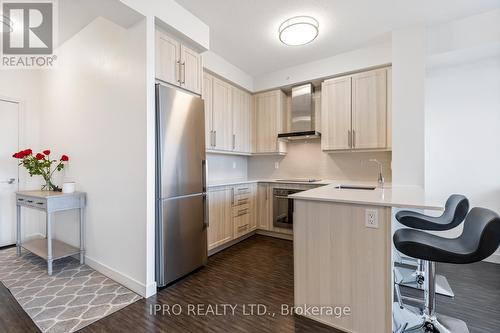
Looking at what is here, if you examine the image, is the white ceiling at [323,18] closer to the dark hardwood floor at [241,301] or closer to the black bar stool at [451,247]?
the black bar stool at [451,247]

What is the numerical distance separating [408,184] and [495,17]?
6.71 feet

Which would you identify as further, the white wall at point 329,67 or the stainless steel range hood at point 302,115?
the stainless steel range hood at point 302,115

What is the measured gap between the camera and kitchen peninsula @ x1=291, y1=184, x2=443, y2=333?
1.52m

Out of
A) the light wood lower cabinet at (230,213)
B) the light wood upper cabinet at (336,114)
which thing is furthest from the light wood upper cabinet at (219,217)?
the light wood upper cabinet at (336,114)

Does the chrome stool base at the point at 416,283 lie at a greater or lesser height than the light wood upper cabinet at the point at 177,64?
lesser

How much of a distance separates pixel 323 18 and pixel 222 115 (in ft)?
6.23

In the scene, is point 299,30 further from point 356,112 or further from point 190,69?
point 356,112

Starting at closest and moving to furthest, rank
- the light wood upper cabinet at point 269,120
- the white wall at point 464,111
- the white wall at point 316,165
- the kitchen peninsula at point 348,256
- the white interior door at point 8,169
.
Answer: the kitchen peninsula at point 348,256 < the white wall at point 464,111 < the white interior door at point 8,169 < the white wall at point 316,165 < the light wood upper cabinet at point 269,120

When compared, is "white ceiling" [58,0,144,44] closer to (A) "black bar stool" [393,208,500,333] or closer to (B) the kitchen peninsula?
(B) the kitchen peninsula

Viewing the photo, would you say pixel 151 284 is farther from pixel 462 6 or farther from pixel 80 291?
pixel 462 6

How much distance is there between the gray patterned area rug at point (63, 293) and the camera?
1.80 meters

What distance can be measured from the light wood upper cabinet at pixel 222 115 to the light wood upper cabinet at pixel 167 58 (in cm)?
114

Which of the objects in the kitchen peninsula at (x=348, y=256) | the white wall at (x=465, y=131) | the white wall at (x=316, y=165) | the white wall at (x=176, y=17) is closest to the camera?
the kitchen peninsula at (x=348, y=256)

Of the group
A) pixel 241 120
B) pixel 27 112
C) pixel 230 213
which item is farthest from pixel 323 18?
pixel 27 112
